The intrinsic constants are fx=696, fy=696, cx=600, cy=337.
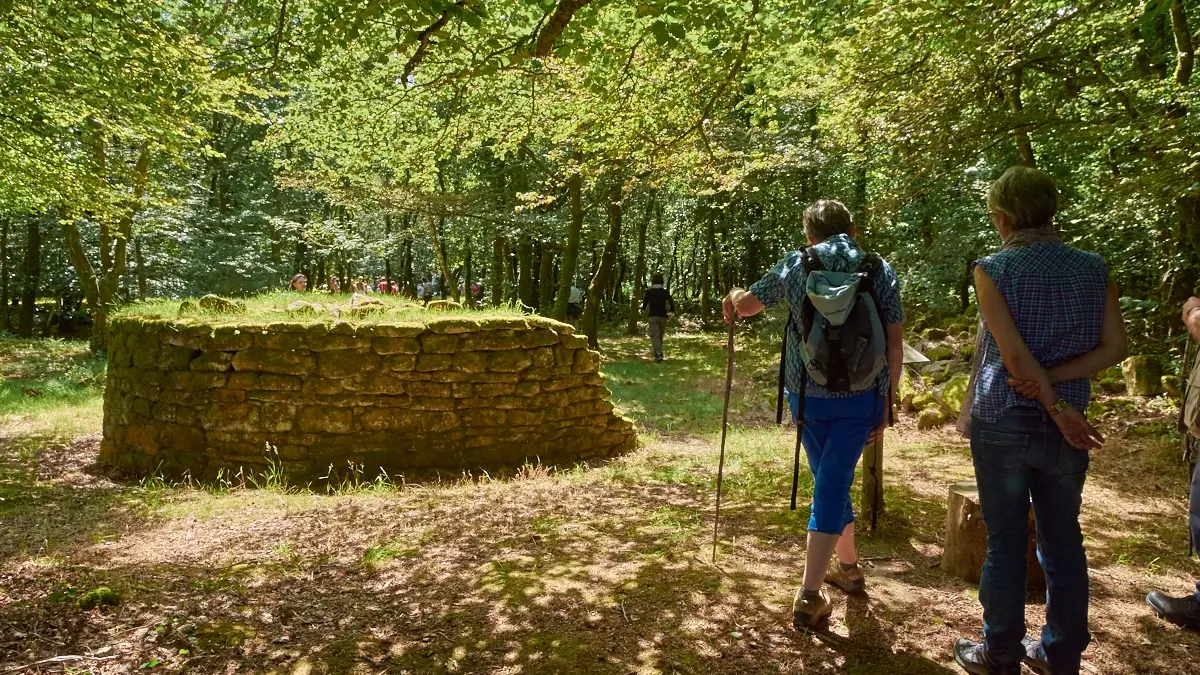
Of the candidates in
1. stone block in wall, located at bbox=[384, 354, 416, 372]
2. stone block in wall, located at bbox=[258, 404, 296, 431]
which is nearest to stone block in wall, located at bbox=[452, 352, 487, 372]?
stone block in wall, located at bbox=[384, 354, 416, 372]

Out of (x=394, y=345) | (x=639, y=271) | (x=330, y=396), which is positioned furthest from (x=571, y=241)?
(x=330, y=396)

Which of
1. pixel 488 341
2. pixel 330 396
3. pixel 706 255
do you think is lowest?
pixel 330 396

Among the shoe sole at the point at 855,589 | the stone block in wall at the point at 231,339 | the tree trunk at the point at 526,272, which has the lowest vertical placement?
the shoe sole at the point at 855,589

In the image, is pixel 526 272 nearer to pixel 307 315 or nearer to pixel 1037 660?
pixel 307 315

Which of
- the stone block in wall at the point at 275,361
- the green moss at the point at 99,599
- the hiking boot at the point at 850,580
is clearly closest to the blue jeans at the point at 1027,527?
the hiking boot at the point at 850,580

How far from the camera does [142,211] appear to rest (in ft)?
52.1

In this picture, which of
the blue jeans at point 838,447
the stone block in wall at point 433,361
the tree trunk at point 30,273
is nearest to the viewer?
the blue jeans at point 838,447

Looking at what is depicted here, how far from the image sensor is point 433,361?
21.5 ft

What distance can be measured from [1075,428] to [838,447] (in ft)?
2.50

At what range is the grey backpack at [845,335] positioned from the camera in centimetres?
246

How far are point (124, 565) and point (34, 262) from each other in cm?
2035

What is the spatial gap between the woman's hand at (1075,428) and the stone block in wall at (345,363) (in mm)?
5532

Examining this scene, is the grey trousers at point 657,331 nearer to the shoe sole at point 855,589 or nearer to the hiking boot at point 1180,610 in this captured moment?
the shoe sole at point 855,589

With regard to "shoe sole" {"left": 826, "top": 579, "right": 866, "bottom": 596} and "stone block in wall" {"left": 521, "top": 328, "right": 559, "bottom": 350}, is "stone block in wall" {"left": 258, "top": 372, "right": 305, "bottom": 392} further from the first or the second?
"shoe sole" {"left": 826, "top": 579, "right": 866, "bottom": 596}
